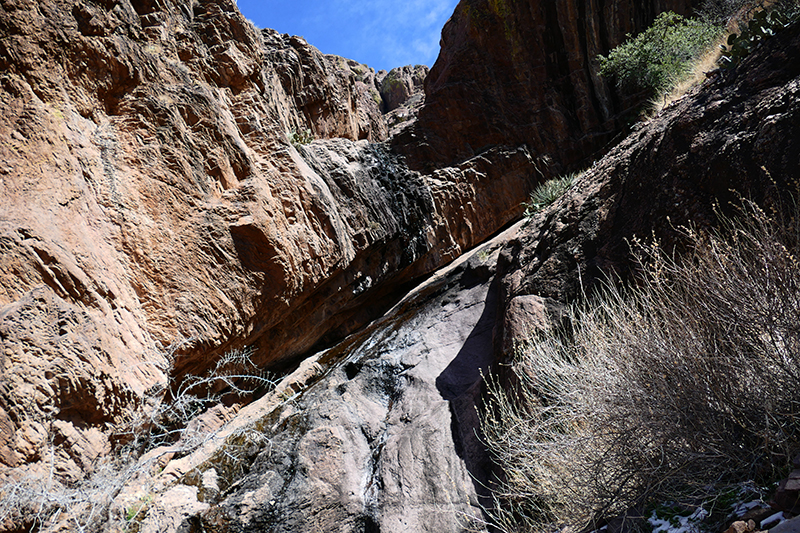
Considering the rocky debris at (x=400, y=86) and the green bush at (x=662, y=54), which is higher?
the rocky debris at (x=400, y=86)

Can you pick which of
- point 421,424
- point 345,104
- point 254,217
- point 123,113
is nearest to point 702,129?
point 421,424

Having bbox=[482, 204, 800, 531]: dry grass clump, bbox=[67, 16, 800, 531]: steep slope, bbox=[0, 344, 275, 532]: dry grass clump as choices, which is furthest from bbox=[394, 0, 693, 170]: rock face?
bbox=[482, 204, 800, 531]: dry grass clump

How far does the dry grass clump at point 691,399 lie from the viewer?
8.28ft

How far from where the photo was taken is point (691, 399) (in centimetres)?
283

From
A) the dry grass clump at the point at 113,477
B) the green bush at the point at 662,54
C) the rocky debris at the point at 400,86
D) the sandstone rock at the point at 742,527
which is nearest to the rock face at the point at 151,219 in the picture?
the dry grass clump at the point at 113,477

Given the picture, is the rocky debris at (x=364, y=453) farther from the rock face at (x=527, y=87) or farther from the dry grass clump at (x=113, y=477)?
the rock face at (x=527, y=87)

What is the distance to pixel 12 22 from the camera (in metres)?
6.55

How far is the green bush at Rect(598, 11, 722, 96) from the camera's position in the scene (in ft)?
34.4

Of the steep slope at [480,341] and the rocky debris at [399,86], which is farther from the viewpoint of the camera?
the rocky debris at [399,86]

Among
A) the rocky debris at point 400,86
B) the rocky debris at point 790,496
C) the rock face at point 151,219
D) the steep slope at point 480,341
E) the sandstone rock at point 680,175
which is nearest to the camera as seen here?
the rocky debris at point 790,496

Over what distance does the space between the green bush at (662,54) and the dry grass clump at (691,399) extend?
919 cm

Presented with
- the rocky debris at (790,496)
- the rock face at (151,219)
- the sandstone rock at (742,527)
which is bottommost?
the sandstone rock at (742,527)

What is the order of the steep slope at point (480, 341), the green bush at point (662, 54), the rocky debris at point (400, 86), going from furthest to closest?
the rocky debris at point (400, 86)
the green bush at point (662, 54)
the steep slope at point (480, 341)

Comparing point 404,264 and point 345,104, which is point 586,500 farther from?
point 345,104
